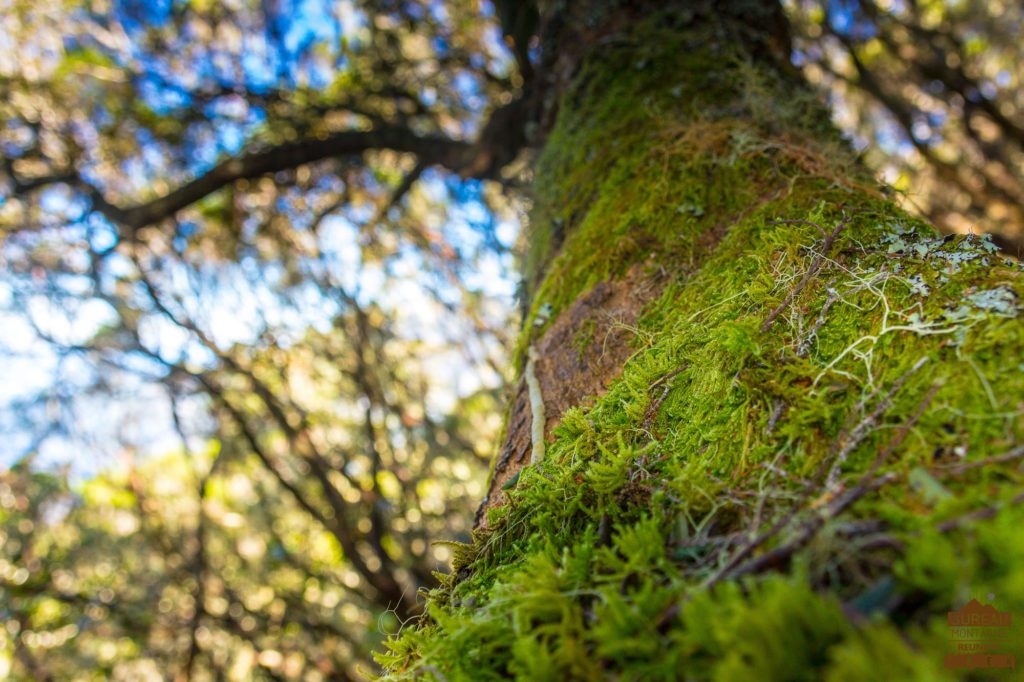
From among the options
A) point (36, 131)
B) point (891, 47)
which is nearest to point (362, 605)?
point (36, 131)

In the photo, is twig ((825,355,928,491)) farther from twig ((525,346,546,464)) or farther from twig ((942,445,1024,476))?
twig ((525,346,546,464))

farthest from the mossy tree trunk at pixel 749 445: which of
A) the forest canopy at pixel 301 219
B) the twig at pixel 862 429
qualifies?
the forest canopy at pixel 301 219

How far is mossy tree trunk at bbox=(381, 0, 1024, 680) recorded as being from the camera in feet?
2.01

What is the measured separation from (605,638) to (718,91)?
198 centimetres

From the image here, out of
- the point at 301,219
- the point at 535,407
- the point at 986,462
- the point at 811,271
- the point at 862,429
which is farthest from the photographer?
the point at 301,219

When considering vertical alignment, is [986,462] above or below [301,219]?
below

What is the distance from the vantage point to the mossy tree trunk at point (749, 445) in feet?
2.01

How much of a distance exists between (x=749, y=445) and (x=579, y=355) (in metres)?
0.62

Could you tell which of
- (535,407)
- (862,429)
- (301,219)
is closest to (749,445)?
(862,429)

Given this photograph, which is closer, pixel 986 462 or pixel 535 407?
pixel 986 462

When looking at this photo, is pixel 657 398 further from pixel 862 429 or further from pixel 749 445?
pixel 862 429

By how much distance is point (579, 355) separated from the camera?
149cm

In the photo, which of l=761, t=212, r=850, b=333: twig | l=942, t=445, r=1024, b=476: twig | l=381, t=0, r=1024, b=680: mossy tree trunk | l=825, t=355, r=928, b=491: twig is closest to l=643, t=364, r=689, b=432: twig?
l=381, t=0, r=1024, b=680: mossy tree trunk

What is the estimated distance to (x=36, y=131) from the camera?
5055 mm
